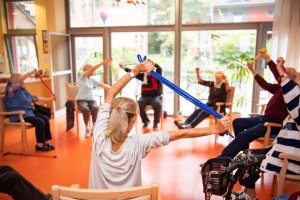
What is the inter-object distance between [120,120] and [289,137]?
148cm

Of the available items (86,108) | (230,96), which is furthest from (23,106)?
(230,96)

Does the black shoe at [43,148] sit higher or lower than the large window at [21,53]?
lower

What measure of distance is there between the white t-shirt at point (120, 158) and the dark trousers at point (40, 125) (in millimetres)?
2500

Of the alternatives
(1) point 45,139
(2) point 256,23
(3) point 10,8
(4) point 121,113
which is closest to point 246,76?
(2) point 256,23

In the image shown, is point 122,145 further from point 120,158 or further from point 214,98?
point 214,98

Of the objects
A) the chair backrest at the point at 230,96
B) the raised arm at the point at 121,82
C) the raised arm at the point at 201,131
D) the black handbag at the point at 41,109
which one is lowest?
the black handbag at the point at 41,109

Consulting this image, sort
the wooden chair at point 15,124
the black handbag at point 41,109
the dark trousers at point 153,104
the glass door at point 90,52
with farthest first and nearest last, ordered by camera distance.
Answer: the glass door at point 90,52 < the dark trousers at point 153,104 < the black handbag at point 41,109 < the wooden chair at point 15,124

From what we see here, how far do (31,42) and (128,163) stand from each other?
17.9 feet

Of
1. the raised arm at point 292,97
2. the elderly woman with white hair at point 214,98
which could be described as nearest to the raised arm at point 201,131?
the raised arm at point 292,97

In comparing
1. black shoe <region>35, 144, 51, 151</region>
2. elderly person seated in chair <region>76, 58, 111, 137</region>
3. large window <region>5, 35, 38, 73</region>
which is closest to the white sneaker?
elderly person seated in chair <region>76, 58, 111, 137</region>

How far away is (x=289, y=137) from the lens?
2059mm

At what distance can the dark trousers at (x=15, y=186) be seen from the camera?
1.96m

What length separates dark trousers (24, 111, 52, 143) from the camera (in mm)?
3578

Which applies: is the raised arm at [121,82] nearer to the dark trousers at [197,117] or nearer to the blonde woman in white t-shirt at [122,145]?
the blonde woman in white t-shirt at [122,145]
